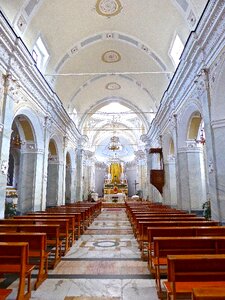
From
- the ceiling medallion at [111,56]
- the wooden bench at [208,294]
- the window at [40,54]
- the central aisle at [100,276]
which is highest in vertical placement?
the ceiling medallion at [111,56]

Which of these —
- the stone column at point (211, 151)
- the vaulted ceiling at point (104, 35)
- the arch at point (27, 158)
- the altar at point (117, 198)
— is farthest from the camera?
the altar at point (117, 198)

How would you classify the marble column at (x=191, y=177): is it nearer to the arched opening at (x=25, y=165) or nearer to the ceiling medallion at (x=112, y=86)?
the arched opening at (x=25, y=165)

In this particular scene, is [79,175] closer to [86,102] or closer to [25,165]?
[86,102]

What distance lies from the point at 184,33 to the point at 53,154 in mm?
9194

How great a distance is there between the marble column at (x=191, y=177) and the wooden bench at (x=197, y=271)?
7670mm

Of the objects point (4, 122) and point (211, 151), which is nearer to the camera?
point (211, 151)

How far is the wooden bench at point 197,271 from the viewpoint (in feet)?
7.91

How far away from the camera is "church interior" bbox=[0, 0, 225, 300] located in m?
4.12

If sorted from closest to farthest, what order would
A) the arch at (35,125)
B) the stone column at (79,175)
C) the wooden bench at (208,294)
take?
the wooden bench at (208,294)
the arch at (35,125)
the stone column at (79,175)

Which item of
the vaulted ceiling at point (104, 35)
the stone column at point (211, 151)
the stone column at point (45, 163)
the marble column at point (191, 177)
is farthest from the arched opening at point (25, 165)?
the stone column at point (211, 151)

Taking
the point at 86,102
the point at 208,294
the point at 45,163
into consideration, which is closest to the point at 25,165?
the point at 45,163

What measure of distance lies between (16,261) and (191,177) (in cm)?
817

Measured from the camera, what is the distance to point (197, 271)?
249 centimetres

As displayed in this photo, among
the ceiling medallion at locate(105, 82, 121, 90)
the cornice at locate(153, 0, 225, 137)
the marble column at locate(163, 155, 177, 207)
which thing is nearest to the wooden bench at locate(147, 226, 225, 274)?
the cornice at locate(153, 0, 225, 137)
